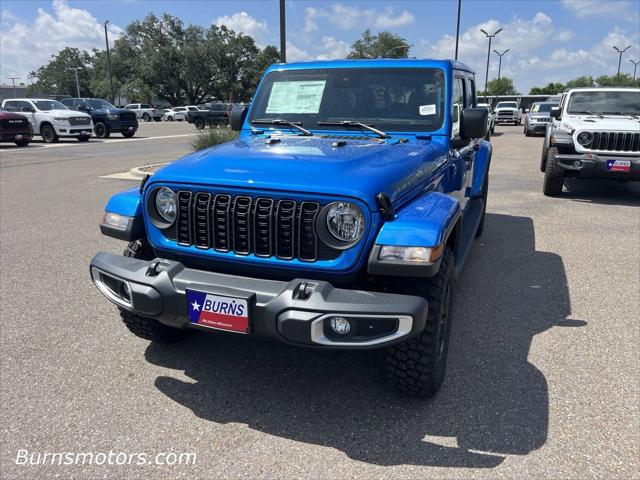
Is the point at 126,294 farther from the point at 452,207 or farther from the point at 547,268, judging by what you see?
the point at 547,268

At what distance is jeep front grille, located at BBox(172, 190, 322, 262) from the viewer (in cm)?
252

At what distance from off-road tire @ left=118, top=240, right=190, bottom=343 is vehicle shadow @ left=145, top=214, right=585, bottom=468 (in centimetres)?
10

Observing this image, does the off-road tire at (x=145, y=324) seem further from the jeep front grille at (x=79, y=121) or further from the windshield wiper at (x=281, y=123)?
the jeep front grille at (x=79, y=121)

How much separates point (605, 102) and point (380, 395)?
27.9 feet

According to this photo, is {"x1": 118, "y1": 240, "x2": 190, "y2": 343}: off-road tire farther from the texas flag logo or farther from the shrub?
the shrub

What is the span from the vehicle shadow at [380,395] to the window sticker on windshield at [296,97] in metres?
1.82

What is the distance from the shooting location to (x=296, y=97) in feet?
13.2

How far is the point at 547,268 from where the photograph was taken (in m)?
5.21

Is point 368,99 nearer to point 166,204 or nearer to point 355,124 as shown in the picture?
point 355,124

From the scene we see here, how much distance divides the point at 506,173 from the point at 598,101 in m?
3.08

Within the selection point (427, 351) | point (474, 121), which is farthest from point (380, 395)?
point (474, 121)

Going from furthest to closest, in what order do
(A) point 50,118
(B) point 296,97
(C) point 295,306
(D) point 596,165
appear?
(A) point 50,118 → (D) point 596,165 → (B) point 296,97 → (C) point 295,306

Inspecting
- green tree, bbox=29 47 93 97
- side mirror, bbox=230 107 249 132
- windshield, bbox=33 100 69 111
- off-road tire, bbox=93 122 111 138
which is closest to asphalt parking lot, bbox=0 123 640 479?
side mirror, bbox=230 107 249 132

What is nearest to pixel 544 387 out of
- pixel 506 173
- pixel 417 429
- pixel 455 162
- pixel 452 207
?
pixel 417 429
